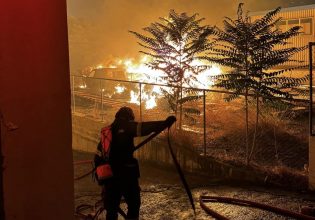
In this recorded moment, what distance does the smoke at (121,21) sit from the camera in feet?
133

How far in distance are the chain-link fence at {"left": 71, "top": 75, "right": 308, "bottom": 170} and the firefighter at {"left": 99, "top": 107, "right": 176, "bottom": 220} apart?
370 cm

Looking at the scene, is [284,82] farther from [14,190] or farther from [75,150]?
[75,150]

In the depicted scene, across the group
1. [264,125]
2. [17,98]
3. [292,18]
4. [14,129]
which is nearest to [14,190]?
[14,129]

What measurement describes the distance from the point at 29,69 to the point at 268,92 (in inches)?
215

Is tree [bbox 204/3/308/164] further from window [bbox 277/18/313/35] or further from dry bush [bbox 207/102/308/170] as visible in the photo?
window [bbox 277/18/313/35]

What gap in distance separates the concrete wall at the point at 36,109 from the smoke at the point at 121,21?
3162 centimetres

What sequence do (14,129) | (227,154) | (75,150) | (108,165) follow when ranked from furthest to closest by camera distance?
(75,150)
(227,154)
(108,165)
(14,129)

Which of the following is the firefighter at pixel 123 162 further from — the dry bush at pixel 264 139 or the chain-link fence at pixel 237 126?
the dry bush at pixel 264 139

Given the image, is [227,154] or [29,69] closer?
[29,69]

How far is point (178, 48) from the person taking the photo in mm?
10273

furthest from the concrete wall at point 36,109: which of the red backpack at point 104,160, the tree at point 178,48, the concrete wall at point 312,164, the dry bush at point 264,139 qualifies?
the tree at point 178,48

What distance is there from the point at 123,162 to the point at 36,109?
4.27 ft

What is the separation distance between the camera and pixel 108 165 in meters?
5.12

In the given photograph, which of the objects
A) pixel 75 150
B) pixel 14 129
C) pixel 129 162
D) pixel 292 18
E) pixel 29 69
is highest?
pixel 292 18
